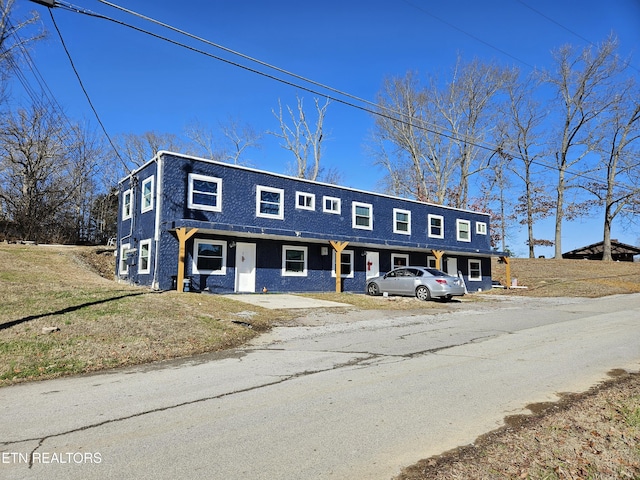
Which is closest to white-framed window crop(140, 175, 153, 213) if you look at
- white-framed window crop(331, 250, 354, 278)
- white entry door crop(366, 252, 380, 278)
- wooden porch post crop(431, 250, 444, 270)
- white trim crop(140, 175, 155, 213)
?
white trim crop(140, 175, 155, 213)

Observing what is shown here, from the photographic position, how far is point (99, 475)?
3.03 m

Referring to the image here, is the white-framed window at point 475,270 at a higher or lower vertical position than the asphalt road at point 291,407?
higher

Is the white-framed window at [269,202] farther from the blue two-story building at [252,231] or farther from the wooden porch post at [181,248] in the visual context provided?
the wooden porch post at [181,248]

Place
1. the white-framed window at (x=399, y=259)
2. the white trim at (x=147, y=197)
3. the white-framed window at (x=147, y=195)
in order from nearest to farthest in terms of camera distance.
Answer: the white trim at (x=147, y=197) < the white-framed window at (x=147, y=195) < the white-framed window at (x=399, y=259)

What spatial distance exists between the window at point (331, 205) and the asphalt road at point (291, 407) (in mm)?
13236

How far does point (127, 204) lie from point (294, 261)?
28.6 ft

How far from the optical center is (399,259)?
953 inches

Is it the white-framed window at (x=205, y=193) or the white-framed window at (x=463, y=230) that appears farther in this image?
the white-framed window at (x=463, y=230)

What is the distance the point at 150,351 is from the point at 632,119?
4812 centimetres

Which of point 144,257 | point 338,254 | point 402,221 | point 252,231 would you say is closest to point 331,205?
point 338,254

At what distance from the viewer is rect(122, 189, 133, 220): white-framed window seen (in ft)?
65.1

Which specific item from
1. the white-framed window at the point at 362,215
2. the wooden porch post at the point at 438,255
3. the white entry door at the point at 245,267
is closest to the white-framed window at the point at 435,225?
the wooden porch post at the point at 438,255

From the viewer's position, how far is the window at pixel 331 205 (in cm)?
2130

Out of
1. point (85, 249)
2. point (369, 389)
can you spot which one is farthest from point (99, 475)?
point (85, 249)
